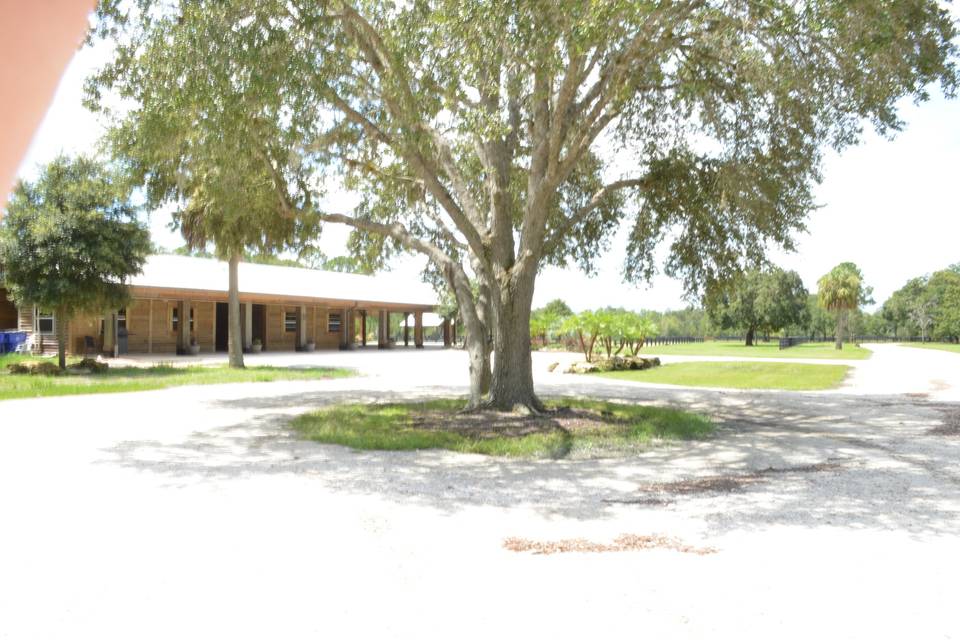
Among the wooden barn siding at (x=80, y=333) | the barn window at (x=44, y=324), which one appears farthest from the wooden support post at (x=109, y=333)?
the barn window at (x=44, y=324)

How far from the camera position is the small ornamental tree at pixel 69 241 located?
20719 millimetres

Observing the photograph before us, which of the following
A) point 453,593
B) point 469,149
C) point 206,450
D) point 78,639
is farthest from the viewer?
point 469,149

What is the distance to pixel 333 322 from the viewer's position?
41469 millimetres

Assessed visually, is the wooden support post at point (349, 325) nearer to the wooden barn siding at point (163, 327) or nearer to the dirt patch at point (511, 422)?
the wooden barn siding at point (163, 327)

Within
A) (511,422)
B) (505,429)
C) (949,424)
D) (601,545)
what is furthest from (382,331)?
(601,545)

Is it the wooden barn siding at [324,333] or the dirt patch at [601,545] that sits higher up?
the wooden barn siding at [324,333]

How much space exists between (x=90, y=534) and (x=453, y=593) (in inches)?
120

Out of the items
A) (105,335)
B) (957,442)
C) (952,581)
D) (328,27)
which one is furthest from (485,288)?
(105,335)

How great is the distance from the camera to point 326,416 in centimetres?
1247

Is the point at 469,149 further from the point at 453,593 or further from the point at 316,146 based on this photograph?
the point at 453,593

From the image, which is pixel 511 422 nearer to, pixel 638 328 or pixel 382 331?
pixel 638 328

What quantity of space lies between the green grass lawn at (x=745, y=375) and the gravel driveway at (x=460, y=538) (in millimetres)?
10211

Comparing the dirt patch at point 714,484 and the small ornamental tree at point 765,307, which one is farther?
the small ornamental tree at point 765,307

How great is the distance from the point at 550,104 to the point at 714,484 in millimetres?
7538
